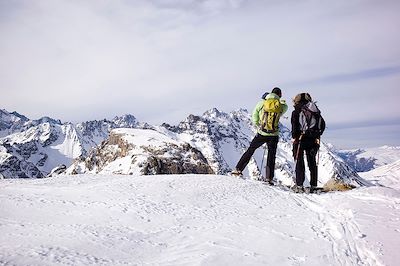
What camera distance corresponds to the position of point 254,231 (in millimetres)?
6957

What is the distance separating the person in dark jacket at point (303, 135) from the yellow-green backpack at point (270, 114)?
Result: 60 cm

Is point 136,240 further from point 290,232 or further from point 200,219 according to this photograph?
point 290,232

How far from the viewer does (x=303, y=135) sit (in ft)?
36.1

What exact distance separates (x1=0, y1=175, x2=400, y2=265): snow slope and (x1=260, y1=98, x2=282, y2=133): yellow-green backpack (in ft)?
8.08

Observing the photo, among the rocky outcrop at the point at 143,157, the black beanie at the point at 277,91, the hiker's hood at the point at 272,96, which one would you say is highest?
the black beanie at the point at 277,91

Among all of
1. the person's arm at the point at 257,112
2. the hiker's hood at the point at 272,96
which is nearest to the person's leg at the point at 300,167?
the person's arm at the point at 257,112

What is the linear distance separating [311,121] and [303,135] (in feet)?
1.59

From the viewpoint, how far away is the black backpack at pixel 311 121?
1095 cm

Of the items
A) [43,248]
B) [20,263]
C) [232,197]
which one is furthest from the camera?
[232,197]

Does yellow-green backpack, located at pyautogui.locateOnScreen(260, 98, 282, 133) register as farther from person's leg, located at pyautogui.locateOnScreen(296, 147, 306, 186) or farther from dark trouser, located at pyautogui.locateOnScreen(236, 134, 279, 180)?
person's leg, located at pyautogui.locateOnScreen(296, 147, 306, 186)

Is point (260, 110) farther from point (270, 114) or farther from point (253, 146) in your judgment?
point (253, 146)

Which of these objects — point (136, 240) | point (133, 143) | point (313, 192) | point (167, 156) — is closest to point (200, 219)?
point (136, 240)

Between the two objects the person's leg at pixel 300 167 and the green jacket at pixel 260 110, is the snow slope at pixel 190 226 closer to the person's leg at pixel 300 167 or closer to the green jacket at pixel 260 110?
the person's leg at pixel 300 167

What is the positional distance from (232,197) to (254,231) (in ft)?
8.59
